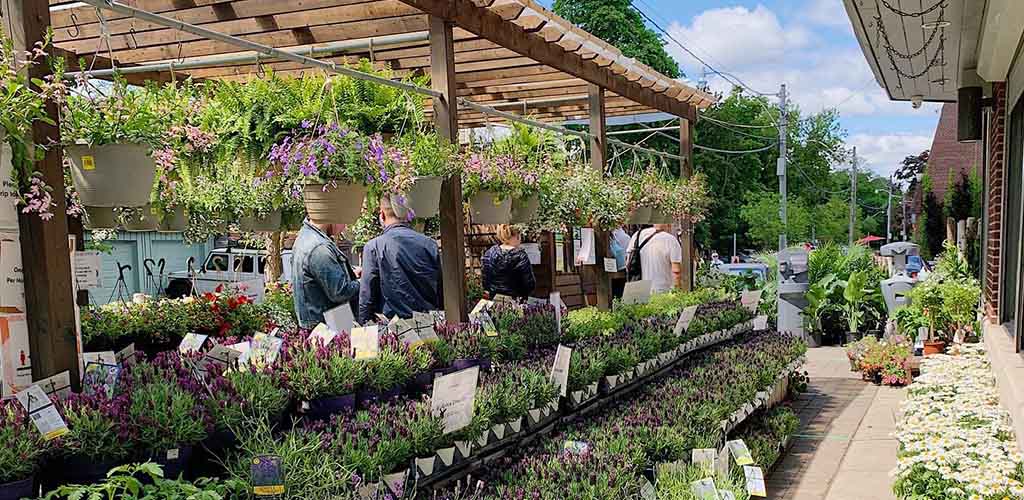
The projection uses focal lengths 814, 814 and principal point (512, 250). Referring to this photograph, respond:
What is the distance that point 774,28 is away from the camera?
3204 inches

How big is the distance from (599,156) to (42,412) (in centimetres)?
459

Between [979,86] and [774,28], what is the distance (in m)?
80.4

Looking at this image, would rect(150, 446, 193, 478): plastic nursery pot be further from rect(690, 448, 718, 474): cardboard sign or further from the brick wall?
the brick wall

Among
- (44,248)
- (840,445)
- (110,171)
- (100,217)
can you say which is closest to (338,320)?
(110,171)

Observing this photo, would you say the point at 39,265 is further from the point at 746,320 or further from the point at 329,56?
the point at 746,320

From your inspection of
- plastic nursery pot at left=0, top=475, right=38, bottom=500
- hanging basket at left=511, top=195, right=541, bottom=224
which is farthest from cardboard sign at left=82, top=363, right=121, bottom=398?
hanging basket at left=511, top=195, right=541, bottom=224

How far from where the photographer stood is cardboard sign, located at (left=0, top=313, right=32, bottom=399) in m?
2.06

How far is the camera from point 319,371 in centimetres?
270

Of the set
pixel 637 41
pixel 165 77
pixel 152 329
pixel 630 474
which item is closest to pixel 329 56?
pixel 165 77

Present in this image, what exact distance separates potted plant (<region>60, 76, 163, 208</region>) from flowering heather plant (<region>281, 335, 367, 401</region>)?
2.37 feet

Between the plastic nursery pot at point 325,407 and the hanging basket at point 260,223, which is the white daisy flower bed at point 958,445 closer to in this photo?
the plastic nursery pot at point 325,407

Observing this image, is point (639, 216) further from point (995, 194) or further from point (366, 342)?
point (366, 342)

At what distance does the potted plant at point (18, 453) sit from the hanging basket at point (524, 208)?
3159mm

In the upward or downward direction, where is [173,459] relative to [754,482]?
upward
